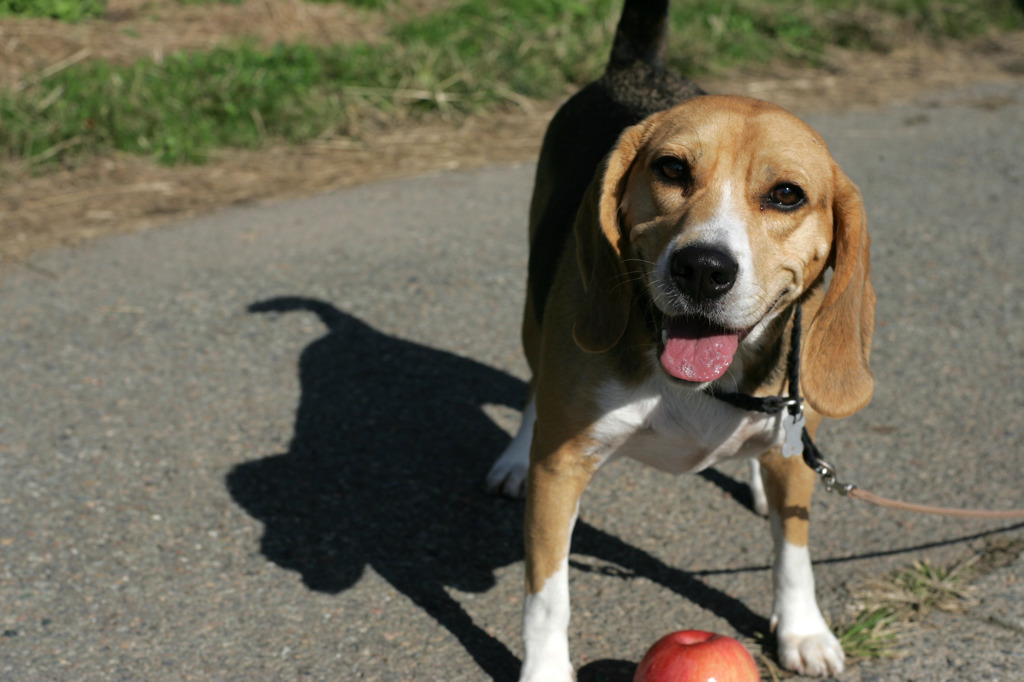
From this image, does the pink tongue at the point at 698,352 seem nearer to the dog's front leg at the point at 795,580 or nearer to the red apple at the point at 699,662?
the dog's front leg at the point at 795,580

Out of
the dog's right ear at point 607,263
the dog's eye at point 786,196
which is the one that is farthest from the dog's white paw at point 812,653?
the dog's eye at point 786,196

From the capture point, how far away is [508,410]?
4289 mm

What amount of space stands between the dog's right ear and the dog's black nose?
0.24m

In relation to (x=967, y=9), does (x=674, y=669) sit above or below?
below

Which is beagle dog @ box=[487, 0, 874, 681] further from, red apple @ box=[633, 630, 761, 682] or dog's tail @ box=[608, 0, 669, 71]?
dog's tail @ box=[608, 0, 669, 71]

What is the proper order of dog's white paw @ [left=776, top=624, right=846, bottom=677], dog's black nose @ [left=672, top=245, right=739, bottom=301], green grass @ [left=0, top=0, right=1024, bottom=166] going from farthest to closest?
green grass @ [left=0, top=0, right=1024, bottom=166] < dog's white paw @ [left=776, top=624, right=846, bottom=677] < dog's black nose @ [left=672, top=245, right=739, bottom=301]

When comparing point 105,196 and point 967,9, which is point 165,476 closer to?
point 105,196

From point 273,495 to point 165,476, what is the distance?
42 centimetres

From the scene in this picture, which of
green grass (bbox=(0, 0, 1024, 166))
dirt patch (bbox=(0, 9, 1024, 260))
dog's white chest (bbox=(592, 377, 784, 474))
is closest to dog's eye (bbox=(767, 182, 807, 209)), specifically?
dog's white chest (bbox=(592, 377, 784, 474))

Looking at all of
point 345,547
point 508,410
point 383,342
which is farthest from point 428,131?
point 345,547

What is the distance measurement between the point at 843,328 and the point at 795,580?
792 millimetres

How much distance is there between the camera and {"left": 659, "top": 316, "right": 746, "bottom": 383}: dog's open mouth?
2414 millimetres

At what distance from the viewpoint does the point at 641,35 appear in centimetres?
385

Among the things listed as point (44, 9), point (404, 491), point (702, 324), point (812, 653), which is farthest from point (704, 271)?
point (44, 9)
